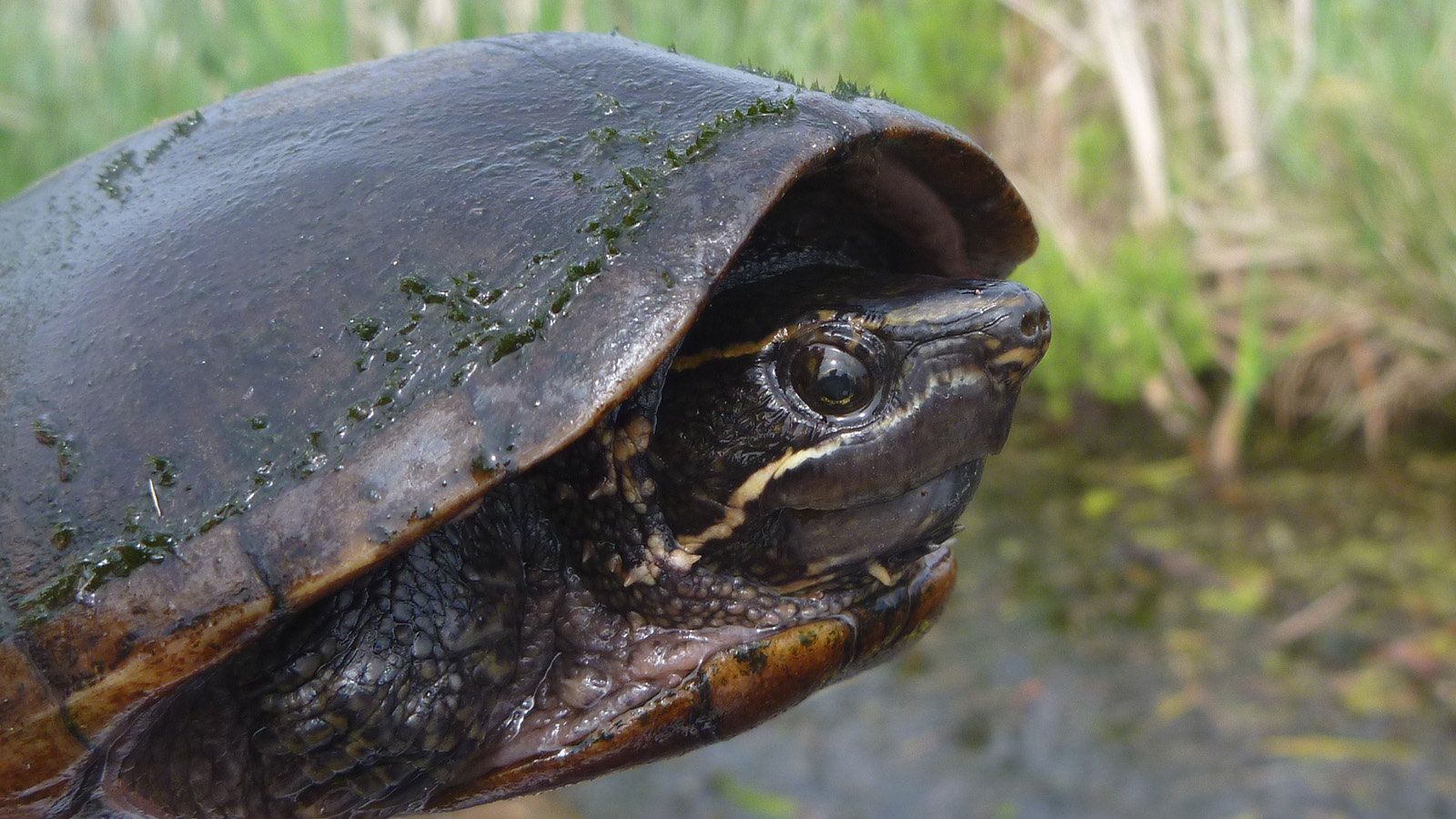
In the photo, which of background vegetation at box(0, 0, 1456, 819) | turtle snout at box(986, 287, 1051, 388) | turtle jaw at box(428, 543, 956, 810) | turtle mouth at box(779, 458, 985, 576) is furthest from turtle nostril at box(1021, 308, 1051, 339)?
background vegetation at box(0, 0, 1456, 819)

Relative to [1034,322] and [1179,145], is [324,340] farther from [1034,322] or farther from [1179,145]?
[1179,145]

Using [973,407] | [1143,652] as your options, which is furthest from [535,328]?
[1143,652]

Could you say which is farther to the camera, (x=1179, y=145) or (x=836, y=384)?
(x=1179, y=145)

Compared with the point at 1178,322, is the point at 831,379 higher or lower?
higher

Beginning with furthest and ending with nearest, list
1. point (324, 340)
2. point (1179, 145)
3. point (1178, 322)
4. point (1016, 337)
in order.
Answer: point (1179, 145), point (1178, 322), point (1016, 337), point (324, 340)

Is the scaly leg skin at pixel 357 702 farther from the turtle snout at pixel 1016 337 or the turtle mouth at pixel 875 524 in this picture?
the turtle snout at pixel 1016 337

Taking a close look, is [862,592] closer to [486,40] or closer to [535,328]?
[535,328]

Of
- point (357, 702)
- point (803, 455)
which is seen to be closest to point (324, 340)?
point (357, 702)

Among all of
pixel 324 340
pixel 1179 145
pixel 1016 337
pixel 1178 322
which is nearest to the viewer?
pixel 324 340
